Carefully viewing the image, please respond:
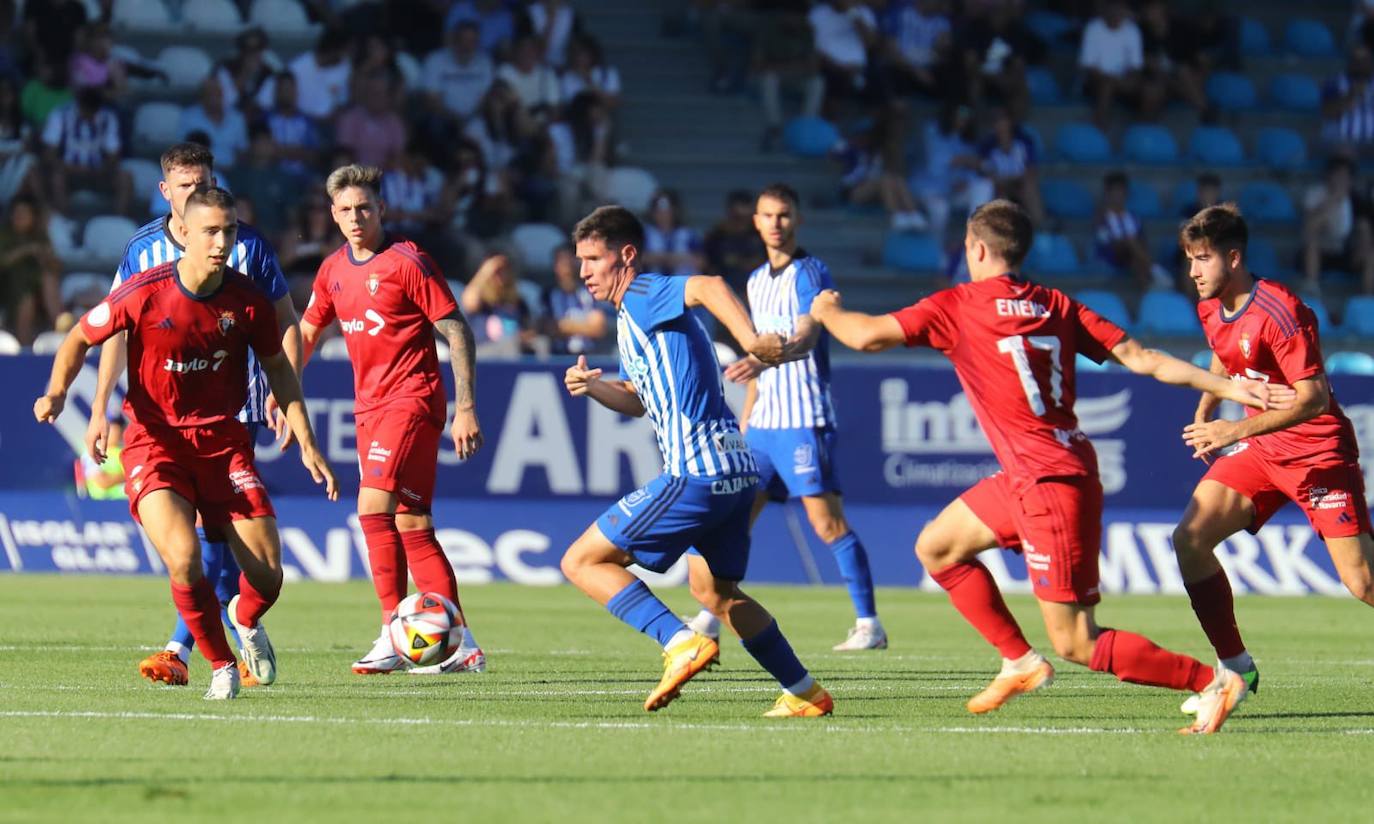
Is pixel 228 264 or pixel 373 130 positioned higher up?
pixel 373 130

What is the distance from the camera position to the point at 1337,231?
24625mm

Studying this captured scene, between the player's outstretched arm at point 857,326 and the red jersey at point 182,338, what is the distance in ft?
8.13

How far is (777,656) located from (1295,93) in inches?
831

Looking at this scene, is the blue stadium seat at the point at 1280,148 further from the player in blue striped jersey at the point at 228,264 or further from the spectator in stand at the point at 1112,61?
the player in blue striped jersey at the point at 228,264

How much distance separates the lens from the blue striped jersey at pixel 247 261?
993 centimetres

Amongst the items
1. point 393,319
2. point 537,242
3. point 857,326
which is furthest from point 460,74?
point 857,326

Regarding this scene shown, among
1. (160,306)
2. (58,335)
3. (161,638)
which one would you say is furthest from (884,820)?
(58,335)

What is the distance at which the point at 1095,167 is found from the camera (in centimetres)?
2567

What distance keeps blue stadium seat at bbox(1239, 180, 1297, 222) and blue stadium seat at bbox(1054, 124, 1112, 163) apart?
66.5 inches

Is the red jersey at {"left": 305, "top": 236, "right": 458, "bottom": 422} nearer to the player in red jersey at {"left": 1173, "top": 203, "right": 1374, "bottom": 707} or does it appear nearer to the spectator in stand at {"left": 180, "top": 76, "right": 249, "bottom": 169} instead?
the player in red jersey at {"left": 1173, "top": 203, "right": 1374, "bottom": 707}

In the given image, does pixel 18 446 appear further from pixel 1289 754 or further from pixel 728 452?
pixel 1289 754

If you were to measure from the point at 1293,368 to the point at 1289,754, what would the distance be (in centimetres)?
193

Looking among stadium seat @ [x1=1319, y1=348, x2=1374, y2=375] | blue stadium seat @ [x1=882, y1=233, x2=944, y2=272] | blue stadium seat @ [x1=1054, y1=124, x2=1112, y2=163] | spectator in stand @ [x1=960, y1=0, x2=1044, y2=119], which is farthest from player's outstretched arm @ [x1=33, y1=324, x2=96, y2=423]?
blue stadium seat @ [x1=1054, y1=124, x2=1112, y2=163]

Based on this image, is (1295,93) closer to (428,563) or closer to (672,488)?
(428,563)
